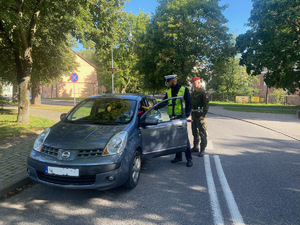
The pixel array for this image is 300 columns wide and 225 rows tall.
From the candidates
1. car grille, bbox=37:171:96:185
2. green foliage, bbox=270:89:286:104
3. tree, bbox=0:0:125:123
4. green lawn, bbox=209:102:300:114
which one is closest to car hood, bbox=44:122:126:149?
car grille, bbox=37:171:96:185

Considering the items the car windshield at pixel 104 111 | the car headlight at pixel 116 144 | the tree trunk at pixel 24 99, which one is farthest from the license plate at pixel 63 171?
the tree trunk at pixel 24 99

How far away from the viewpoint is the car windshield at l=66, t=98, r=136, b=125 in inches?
164

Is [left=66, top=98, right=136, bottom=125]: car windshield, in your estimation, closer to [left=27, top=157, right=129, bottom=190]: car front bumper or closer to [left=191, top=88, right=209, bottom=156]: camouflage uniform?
[left=27, top=157, right=129, bottom=190]: car front bumper

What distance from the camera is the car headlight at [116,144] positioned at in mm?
3355

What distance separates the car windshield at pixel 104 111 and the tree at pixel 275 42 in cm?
1641

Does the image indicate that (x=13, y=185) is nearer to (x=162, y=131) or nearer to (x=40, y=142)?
(x=40, y=142)

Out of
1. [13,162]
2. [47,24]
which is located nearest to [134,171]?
[13,162]

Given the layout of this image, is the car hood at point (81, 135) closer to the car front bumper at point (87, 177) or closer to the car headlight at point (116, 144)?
the car headlight at point (116, 144)

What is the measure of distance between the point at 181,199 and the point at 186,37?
74.4 ft

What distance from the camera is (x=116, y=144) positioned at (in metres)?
3.43

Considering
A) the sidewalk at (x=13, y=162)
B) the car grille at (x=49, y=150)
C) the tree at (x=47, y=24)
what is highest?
the tree at (x=47, y=24)

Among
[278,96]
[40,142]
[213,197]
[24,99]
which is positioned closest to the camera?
[213,197]

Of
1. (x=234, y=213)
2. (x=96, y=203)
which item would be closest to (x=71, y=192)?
(x=96, y=203)

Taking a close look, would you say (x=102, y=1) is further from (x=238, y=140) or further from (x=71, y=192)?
(x=71, y=192)
